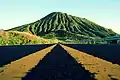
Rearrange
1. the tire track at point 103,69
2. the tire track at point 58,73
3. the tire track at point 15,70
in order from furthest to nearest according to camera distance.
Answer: the tire track at point 15,70, the tire track at point 103,69, the tire track at point 58,73

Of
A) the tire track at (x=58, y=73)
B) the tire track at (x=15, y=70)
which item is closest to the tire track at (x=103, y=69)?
the tire track at (x=58, y=73)

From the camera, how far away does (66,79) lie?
612 inches

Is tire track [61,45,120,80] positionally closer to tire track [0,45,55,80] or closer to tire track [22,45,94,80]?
tire track [22,45,94,80]

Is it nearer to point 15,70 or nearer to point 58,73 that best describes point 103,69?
point 58,73

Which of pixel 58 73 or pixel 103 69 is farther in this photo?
pixel 103 69

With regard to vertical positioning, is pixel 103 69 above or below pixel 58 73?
below

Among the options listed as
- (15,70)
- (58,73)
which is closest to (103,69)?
(58,73)

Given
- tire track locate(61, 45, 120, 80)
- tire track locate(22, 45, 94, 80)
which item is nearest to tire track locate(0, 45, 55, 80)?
tire track locate(22, 45, 94, 80)

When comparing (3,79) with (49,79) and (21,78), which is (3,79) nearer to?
(21,78)

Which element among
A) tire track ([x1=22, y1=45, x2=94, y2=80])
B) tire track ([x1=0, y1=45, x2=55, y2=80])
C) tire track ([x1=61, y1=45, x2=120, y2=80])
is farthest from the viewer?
tire track ([x1=0, y1=45, x2=55, y2=80])

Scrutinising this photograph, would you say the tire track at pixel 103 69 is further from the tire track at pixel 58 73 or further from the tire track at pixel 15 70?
the tire track at pixel 15 70

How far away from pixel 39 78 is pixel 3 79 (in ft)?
5.28

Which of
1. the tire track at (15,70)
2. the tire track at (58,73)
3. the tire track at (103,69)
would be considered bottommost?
the tire track at (103,69)

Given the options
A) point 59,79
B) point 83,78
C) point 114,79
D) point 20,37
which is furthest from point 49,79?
point 20,37
